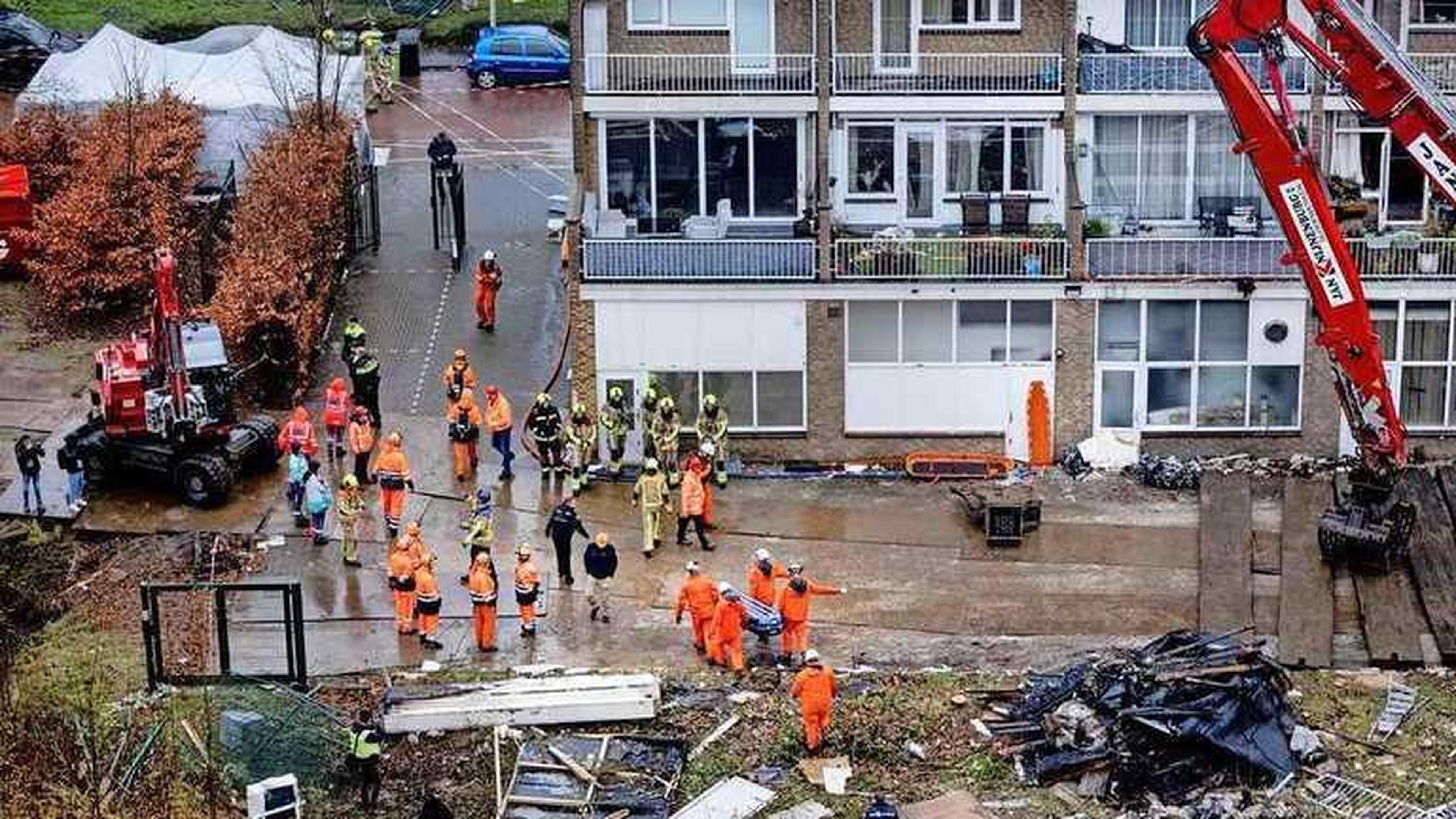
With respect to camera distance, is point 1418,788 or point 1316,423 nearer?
point 1418,788

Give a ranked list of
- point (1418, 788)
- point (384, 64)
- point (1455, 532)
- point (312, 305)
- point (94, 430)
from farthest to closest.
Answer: point (384, 64) → point (312, 305) → point (94, 430) → point (1455, 532) → point (1418, 788)

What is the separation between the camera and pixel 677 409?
43.9m

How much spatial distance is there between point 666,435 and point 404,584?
7021 millimetres

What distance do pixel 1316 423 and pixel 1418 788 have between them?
13.0 m

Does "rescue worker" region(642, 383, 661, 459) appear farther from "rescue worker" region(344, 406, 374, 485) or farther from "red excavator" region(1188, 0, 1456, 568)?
"red excavator" region(1188, 0, 1456, 568)

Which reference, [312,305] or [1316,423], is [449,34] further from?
[1316,423]

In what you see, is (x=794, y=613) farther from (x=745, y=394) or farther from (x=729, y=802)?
(x=745, y=394)

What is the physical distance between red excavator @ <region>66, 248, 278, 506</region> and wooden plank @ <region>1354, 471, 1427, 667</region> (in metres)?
16.9

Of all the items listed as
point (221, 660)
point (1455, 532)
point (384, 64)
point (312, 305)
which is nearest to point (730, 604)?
point (221, 660)

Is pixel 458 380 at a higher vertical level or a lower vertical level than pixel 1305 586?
higher

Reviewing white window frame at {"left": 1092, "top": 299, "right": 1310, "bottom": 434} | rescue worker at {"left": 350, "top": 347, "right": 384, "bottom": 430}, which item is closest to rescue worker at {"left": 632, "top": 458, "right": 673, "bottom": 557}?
rescue worker at {"left": 350, "top": 347, "right": 384, "bottom": 430}

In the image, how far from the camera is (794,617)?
35500 mm

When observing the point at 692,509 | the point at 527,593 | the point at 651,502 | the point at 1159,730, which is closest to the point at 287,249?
the point at 651,502

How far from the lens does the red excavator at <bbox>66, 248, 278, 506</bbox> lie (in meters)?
41.0
